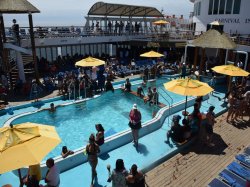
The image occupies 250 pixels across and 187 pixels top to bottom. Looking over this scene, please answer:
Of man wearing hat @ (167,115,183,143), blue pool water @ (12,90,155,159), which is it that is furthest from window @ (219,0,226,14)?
man wearing hat @ (167,115,183,143)

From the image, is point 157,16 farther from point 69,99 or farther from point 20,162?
point 20,162

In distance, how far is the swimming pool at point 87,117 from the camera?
1132 cm

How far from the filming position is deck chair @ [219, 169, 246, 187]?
261 inches

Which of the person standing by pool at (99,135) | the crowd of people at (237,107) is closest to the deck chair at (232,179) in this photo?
the person standing by pool at (99,135)

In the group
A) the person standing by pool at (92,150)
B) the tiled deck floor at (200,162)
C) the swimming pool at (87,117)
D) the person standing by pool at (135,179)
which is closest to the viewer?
the person standing by pool at (135,179)

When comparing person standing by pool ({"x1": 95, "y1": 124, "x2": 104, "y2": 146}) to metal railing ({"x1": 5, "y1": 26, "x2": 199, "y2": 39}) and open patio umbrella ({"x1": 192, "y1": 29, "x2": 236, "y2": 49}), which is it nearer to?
open patio umbrella ({"x1": 192, "y1": 29, "x2": 236, "y2": 49})

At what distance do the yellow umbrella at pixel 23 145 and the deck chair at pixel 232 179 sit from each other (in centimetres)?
466

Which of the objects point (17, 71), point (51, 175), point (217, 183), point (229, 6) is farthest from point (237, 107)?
point (229, 6)

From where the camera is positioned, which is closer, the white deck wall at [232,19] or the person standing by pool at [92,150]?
the person standing by pool at [92,150]

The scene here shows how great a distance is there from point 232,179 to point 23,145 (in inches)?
215

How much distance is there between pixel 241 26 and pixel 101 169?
68.3 ft

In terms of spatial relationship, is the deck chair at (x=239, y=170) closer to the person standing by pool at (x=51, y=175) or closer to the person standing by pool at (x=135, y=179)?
the person standing by pool at (x=135, y=179)

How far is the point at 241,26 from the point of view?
2314 cm

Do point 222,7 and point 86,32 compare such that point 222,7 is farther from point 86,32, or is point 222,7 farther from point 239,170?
point 239,170
